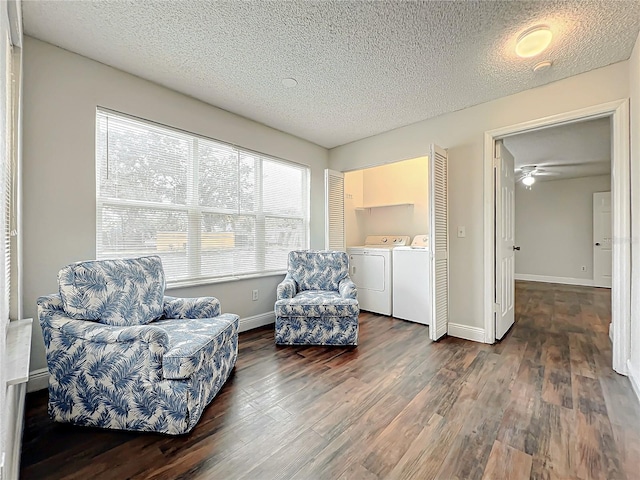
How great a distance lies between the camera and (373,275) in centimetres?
400

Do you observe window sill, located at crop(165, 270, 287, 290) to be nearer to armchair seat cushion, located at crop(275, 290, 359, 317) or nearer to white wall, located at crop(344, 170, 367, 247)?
armchair seat cushion, located at crop(275, 290, 359, 317)

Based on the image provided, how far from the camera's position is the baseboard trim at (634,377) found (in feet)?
6.24

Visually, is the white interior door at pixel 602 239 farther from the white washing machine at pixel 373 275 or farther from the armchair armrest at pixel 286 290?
the armchair armrest at pixel 286 290

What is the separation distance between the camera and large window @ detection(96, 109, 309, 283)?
238 cm

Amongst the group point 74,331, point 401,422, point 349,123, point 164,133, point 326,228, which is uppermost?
point 349,123

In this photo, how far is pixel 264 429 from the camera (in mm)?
1634

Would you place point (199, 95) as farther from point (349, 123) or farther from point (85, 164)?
point (349, 123)

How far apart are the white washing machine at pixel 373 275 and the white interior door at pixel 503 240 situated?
1245 millimetres

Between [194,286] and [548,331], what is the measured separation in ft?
12.5

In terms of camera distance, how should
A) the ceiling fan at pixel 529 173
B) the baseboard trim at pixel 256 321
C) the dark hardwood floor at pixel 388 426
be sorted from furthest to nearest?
the ceiling fan at pixel 529 173
the baseboard trim at pixel 256 321
the dark hardwood floor at pixel 388 426

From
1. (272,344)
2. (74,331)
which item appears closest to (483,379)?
(272,344)

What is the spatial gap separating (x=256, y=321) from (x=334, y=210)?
177cm

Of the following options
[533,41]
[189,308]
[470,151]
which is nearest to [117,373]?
[189,308]

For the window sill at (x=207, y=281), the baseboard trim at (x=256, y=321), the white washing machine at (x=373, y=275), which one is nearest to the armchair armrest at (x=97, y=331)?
the window sill at (x=207, y=281)
